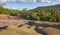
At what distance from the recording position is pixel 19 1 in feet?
54.0

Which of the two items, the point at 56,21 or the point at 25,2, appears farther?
the point at 25,2

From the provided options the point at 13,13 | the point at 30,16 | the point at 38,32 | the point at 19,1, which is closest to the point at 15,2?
the point at 19,1

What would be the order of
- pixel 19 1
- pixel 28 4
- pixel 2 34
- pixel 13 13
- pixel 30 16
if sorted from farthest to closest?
pixel 19 1
pixel 28 4
pixel 13 13
pixel 30 16
pixel 2 34

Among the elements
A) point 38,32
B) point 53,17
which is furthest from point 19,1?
point 38,32

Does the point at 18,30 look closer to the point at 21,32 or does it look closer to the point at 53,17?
the point at 21,32

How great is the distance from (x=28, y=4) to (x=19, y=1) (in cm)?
131

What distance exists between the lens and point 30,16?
38.2ft

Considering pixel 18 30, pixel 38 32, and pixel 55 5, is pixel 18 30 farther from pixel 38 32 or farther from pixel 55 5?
pixel 55 5

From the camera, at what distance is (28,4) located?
1542cm

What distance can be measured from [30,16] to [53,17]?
1521 millimetres

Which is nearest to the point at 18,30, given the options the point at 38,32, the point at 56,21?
the point at 38,32

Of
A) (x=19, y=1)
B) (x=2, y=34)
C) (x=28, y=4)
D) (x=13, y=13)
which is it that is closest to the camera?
(x=2, y=34)

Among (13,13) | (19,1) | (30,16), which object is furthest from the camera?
(19,1)

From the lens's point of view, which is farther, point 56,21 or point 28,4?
point 28,4
